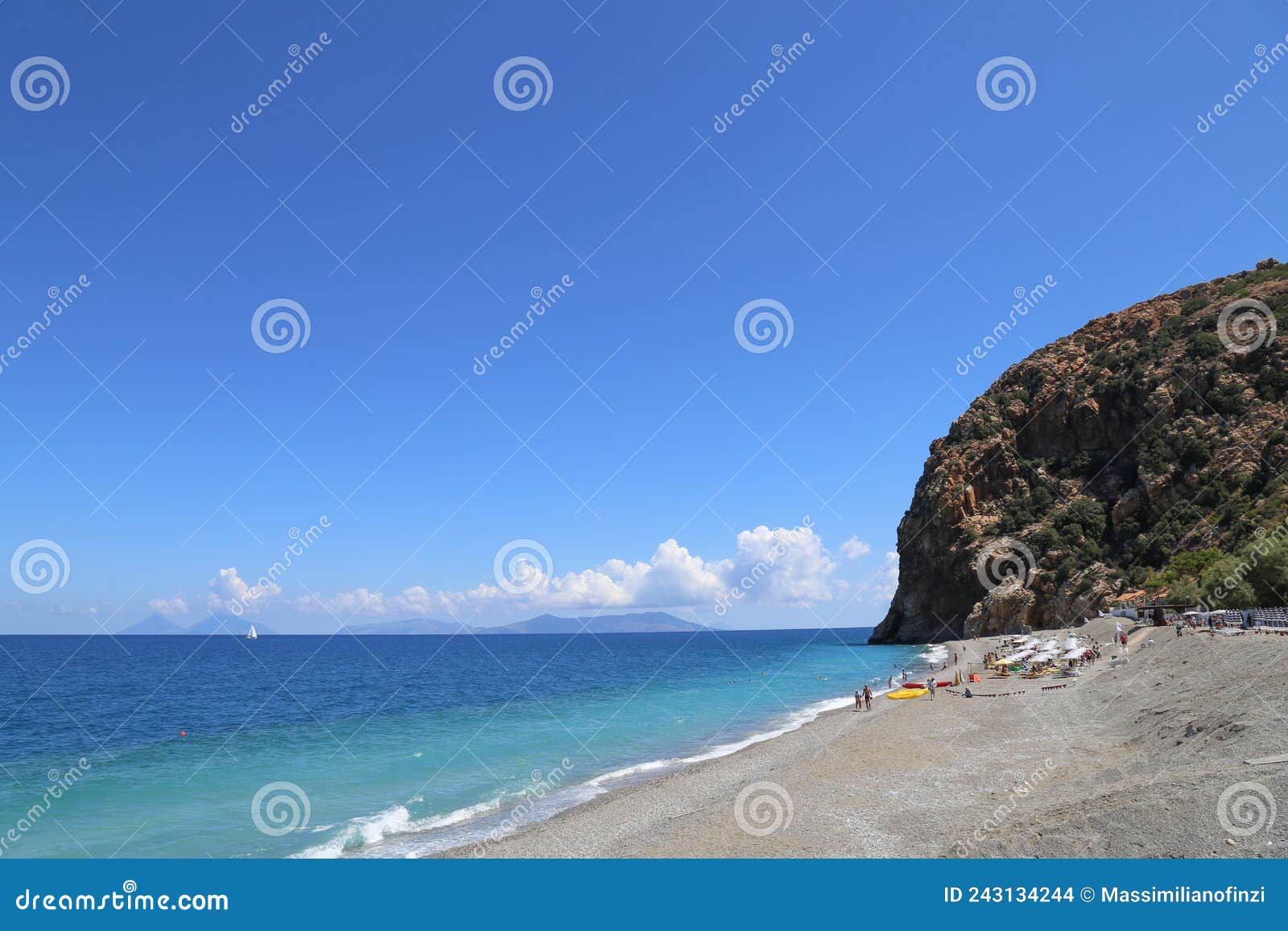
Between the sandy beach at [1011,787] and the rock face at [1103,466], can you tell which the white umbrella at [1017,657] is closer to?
the sandy beach at [1011,787]

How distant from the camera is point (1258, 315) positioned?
250 feet

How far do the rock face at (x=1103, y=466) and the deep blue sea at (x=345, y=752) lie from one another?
2282 cm

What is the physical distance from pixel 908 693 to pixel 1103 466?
62195 mm

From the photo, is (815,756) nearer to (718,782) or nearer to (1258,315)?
(718,782)

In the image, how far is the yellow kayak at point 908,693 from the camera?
38.4 meters

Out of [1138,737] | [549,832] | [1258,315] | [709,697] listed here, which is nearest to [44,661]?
[709,697]

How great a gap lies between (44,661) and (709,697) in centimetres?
12752
